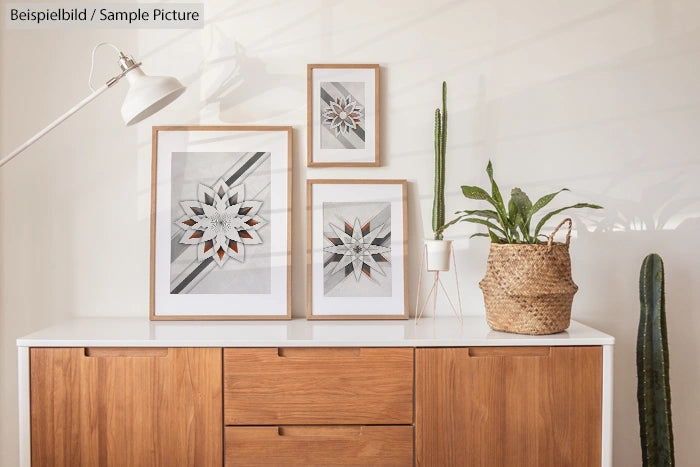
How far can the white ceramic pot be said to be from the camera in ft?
6.09

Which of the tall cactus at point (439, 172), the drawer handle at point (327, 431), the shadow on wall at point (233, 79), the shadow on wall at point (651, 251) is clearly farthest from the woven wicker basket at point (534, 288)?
the shadow on wall at point (233, 79)

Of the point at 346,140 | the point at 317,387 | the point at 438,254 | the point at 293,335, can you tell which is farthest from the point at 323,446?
the point at 346,140

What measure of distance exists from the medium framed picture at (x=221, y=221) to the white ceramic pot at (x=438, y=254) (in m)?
0.49

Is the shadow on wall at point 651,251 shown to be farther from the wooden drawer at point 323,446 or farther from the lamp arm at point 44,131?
the lamp arm at point 44,131

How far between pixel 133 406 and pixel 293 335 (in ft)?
1.55

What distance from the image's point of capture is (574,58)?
6.72 ft

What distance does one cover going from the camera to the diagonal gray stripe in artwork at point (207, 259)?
2010 mm

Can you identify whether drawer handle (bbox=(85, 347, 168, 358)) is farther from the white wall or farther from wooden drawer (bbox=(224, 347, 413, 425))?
the white wall

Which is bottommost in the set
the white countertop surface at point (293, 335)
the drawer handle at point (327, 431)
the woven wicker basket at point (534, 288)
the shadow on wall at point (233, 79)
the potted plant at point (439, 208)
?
the drawer handle at point (327, 431)

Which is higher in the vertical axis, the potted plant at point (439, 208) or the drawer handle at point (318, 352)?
the potted plant at point (439, 208)

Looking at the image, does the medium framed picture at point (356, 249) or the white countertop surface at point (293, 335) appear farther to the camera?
the medium framed picture at point (356, 249)

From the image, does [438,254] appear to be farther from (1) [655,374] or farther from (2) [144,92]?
(2) [144,92]

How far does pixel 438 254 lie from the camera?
1857mm

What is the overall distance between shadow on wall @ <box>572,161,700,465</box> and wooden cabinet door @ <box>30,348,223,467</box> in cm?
128
